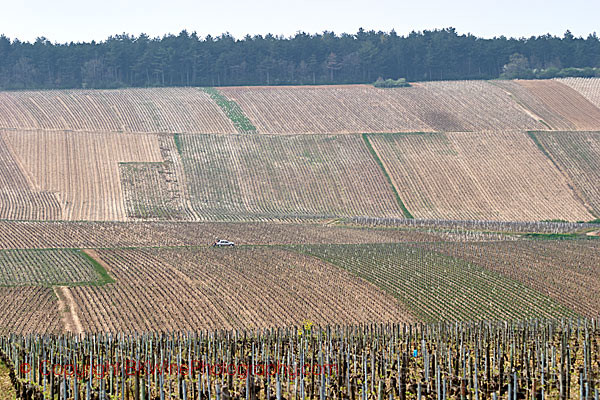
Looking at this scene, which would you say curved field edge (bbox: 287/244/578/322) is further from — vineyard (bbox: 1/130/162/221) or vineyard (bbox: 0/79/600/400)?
vineyard (bbox: 1/130/162/221)

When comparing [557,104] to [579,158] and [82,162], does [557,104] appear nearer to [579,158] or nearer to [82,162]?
[579,158]

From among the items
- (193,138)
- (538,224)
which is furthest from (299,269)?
(193,138)

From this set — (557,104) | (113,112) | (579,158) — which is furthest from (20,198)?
(557,104)

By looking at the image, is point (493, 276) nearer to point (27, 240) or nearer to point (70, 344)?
point (70, 344)

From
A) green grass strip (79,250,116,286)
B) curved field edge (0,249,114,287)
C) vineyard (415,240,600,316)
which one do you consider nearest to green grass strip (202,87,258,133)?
vineyard (415,240,600,316)

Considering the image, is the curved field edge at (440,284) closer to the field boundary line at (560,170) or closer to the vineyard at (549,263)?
the vineyard at (549,263)

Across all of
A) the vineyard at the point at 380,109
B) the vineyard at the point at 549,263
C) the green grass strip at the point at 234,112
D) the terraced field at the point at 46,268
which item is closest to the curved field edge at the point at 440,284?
the vineyard at the point at 549,263

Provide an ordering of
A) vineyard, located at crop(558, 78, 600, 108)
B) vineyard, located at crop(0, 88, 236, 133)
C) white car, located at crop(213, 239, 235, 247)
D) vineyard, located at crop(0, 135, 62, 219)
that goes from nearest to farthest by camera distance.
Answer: white car, located at crop(213, 239, 235, 247)
vineyard, located at crop(0, 135, 62, 219)
vineyard, located at crop(0, 88, 236, 133)
vineyard, located at crop(558, 78, 600, 108)
